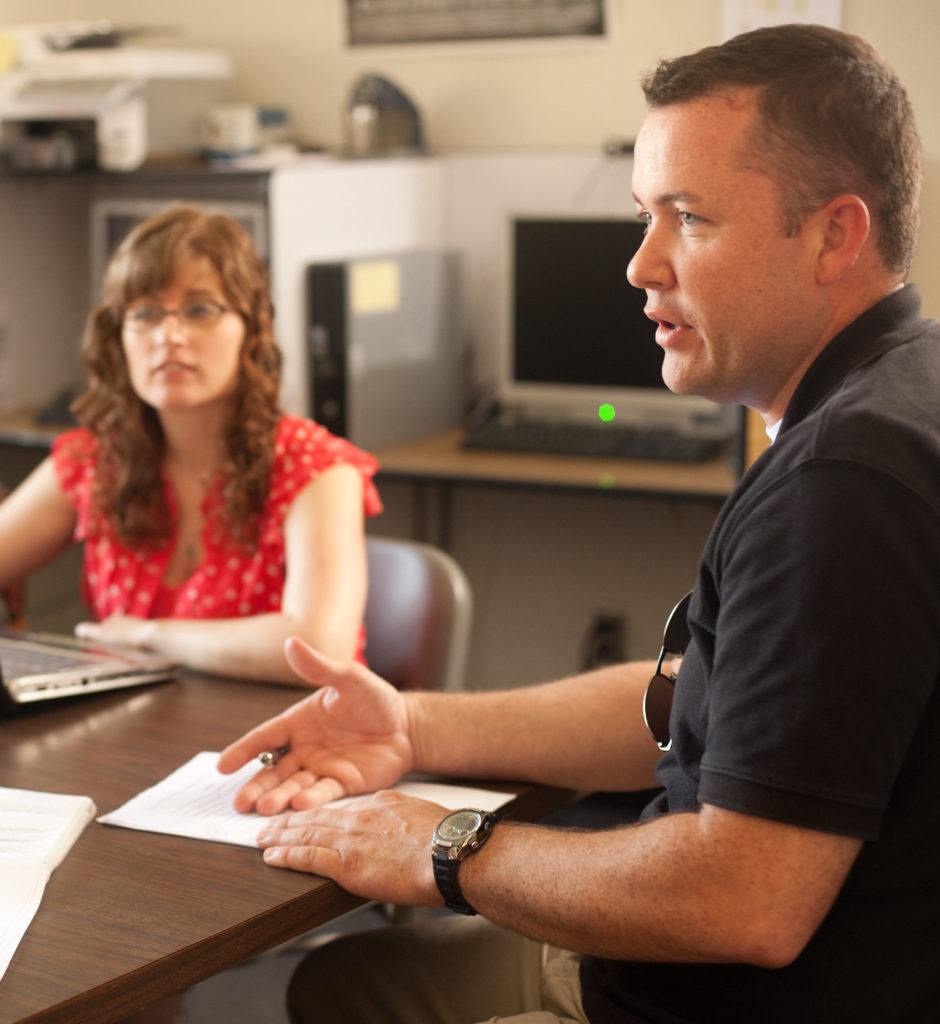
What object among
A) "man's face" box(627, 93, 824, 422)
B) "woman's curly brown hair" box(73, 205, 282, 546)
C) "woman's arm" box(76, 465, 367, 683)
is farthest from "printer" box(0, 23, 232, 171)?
"man's face" box(627, 93, 824, 422)

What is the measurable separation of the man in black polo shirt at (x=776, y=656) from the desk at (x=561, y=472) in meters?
1.41

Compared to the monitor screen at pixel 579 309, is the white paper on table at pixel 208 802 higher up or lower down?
lower down

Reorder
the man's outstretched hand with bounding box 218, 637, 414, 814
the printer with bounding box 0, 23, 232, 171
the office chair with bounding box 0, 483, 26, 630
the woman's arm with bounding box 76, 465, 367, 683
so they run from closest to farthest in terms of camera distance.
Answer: the man's outstretched hand with bounding box 218, 637, 414, 814 → the woman's arm with bounding box 76, 465, 367, 683 → the office chair with bounding box 0, 483, 26, 630 → the printer with bounding box 0, 23, 232, 171

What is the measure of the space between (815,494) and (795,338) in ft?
0.64

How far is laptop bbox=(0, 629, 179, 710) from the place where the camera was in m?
1.47

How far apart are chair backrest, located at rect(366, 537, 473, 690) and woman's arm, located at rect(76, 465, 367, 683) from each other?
0.08 metres

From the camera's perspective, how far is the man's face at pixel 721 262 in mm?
1041

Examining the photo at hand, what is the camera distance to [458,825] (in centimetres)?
113

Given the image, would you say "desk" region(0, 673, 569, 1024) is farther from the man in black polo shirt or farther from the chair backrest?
the chair backrest

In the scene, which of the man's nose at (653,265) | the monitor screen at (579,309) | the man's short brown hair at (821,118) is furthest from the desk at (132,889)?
the monitor screen at (579,309)

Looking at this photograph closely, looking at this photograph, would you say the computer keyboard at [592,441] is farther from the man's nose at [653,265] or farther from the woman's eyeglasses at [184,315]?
the man's nose at [653,265]

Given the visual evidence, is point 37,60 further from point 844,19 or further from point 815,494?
point 815,494

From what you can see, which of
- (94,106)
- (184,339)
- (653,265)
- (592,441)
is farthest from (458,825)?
(94,106)

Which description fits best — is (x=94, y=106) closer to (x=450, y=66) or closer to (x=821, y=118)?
(x=450, y=66)
